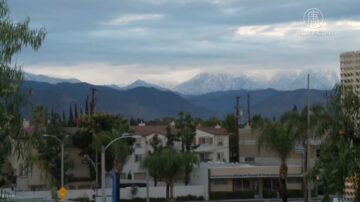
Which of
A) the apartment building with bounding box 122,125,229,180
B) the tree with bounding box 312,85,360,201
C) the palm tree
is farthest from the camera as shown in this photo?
the apartment building with bounding box 122,125,229,180

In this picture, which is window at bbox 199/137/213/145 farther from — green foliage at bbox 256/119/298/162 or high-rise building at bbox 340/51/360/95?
high-rise building at bbox 340/51/360/95

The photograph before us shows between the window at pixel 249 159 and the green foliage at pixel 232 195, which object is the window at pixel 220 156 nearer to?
the window at pixel 249 159

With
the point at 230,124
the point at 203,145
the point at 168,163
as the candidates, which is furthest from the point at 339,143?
the point at 230,124

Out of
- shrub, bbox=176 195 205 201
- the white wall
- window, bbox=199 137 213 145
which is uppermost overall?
window, bbox=199 137 213 145

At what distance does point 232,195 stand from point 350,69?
64.7m

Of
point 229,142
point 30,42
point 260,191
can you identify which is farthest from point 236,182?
point 30,42

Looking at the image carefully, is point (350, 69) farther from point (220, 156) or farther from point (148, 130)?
point (148, 130)

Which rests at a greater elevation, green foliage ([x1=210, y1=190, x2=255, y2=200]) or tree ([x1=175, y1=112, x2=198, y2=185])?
tree ([x1=175, y1=112, x2=198, y2=185])

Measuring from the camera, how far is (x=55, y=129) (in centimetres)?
8025

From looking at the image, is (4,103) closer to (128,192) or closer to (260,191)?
(128,192)

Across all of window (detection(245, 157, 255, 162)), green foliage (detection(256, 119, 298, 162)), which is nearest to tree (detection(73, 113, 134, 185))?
green foliage (detection(256, 119, 298, 162))

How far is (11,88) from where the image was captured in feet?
48.6

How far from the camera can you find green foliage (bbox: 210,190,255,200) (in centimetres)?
7888

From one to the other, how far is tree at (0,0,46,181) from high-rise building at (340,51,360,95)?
5959mm
